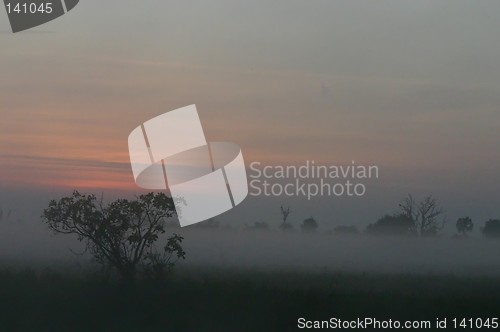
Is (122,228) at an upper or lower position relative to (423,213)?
lower

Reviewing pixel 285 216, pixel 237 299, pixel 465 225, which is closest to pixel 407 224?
pixel 465 225

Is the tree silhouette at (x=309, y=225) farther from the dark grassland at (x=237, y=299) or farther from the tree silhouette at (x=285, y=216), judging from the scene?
the dark grassland at (x=237, y=299)

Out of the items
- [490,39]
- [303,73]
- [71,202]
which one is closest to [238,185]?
[303,73]

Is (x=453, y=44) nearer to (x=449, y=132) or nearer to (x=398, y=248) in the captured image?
(x=449, y=132)

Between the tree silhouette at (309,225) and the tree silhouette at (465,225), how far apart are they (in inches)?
33.4

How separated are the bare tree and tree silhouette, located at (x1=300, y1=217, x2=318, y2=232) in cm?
52

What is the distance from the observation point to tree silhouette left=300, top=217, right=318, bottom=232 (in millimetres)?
3367

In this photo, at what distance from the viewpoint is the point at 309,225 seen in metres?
3.37

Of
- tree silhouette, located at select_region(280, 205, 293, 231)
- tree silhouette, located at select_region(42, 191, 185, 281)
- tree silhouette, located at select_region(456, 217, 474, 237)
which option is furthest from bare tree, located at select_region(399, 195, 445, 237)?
tree silhouette, located at select_region(42, 191, 185, 281)

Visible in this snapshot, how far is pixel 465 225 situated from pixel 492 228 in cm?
15

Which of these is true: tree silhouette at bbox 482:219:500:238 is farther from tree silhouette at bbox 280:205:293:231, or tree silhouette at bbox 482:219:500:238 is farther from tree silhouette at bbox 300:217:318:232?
tree silhouette at bbox 280:205:293:231

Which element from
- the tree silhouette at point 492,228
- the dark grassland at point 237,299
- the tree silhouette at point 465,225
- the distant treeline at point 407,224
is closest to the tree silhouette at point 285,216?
the distant treeline at point 407,224

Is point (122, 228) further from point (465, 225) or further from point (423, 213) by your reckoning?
point (465, 225)

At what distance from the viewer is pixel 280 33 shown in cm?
345
